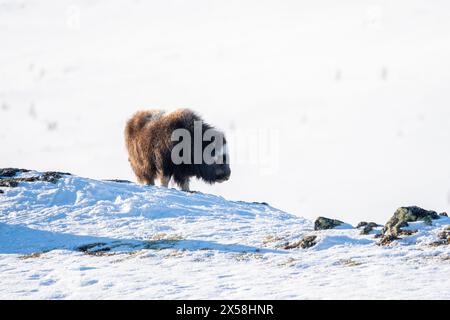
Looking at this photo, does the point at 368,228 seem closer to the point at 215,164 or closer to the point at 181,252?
Answer: the point at 181,252

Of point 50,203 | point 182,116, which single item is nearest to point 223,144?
point 182,116

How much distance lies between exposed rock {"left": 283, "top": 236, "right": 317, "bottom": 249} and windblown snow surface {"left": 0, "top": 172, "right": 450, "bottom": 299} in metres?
0.11

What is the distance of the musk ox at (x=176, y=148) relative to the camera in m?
18.7

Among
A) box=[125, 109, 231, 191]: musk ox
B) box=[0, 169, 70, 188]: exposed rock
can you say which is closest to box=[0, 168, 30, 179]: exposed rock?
box=[0, 169, 70, 188]: exposed rock

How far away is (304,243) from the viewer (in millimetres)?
12586

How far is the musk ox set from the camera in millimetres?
18719

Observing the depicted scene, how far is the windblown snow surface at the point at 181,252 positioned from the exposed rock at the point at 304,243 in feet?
0.37

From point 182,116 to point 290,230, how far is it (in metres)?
6.04

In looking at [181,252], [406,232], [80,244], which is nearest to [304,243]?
[406,232]

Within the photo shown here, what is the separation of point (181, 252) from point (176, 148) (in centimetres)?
614

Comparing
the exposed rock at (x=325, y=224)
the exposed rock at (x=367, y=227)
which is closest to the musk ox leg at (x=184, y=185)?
the exposed rock at (x=325, y=224)

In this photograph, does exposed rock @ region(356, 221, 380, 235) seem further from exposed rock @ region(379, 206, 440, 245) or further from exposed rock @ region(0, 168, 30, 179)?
exposed rock @ region(0, 168, 30, 179)
